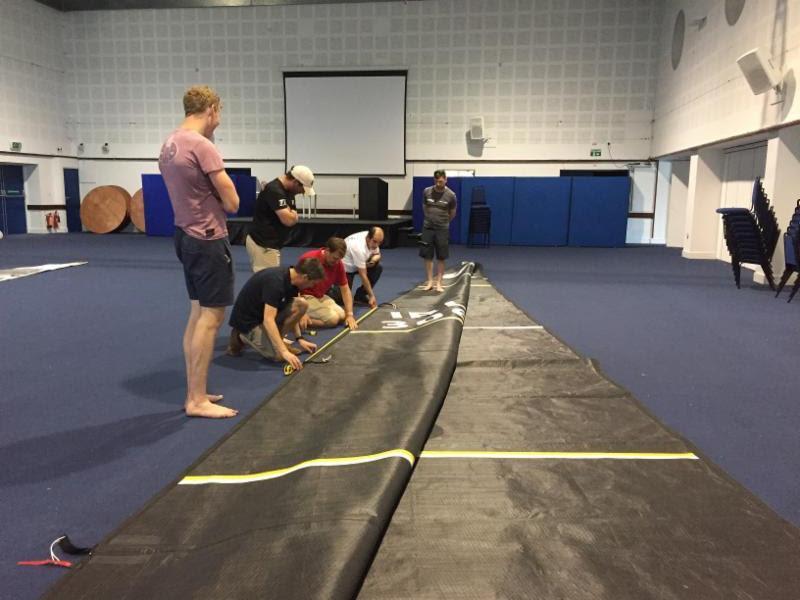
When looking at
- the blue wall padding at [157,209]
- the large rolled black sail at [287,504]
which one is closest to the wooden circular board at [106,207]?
the blue wall padding at [157,209]

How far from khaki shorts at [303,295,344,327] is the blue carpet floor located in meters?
0.28

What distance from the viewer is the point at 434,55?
46.0ft

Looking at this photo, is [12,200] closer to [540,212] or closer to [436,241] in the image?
[436,241]

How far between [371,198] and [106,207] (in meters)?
7.39

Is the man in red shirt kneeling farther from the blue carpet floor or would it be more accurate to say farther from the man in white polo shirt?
the man in white polo shirt

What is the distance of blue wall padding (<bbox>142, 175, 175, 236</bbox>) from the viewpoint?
1380 cm

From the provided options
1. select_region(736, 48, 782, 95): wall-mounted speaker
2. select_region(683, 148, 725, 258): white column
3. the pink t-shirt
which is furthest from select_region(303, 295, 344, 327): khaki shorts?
select_region(683, 148, 725, 258): white column

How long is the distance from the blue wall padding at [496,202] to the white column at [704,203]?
376 centimetres

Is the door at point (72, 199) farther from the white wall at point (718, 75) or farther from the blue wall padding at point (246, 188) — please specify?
the white wall at point (718, 75)

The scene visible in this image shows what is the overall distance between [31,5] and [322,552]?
17.4m

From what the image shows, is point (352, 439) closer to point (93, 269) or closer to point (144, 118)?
point (93, 269)

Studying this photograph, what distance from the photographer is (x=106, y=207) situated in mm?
15164

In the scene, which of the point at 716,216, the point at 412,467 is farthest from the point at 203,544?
the point at 716,216

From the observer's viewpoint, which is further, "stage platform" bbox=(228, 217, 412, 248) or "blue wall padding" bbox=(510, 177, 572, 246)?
"blue wall padding" bbox=(510, 177, 572, 246)
